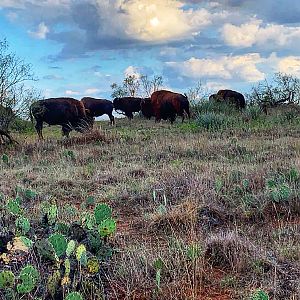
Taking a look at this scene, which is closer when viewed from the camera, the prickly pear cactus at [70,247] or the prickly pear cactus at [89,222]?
the prickly pear cactus at [70,247]

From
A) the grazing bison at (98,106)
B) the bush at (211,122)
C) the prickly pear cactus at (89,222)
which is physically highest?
the grazing bison at (98,106)

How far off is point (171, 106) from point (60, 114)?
714 cm

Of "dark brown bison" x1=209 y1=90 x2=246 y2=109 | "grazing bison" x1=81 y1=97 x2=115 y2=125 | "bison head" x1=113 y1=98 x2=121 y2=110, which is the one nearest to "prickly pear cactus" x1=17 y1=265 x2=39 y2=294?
"dark brown bison" x1=209 y1=90 x2=246 y2=109

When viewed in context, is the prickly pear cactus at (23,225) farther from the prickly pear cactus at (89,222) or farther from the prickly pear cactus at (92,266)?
the prickly pear cactus at (92,266)

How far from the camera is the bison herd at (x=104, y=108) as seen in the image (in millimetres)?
18266

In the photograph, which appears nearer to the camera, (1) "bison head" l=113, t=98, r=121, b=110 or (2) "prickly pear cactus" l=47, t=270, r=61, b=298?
(2) "prickly pear cactus" l=47, t=270, r=61, b=298

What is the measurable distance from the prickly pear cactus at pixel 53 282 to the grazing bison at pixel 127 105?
93.9 feet

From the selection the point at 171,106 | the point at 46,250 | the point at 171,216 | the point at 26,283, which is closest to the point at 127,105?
the point at 171,106

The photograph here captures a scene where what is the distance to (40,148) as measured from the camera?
1329 cm

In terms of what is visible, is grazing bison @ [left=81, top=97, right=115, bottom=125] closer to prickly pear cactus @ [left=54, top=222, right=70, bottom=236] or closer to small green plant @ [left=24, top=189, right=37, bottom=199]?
small green plant @ [left=24, top=189, right=37, bottom=199]

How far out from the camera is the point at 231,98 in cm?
2759

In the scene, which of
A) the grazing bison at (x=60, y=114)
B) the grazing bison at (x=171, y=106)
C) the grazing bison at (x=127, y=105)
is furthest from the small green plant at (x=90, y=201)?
the grazing bison at (x=127, y=105)

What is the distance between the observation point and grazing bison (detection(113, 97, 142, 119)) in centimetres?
3231

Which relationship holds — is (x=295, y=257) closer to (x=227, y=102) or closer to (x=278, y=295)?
(x=278, y=295)
